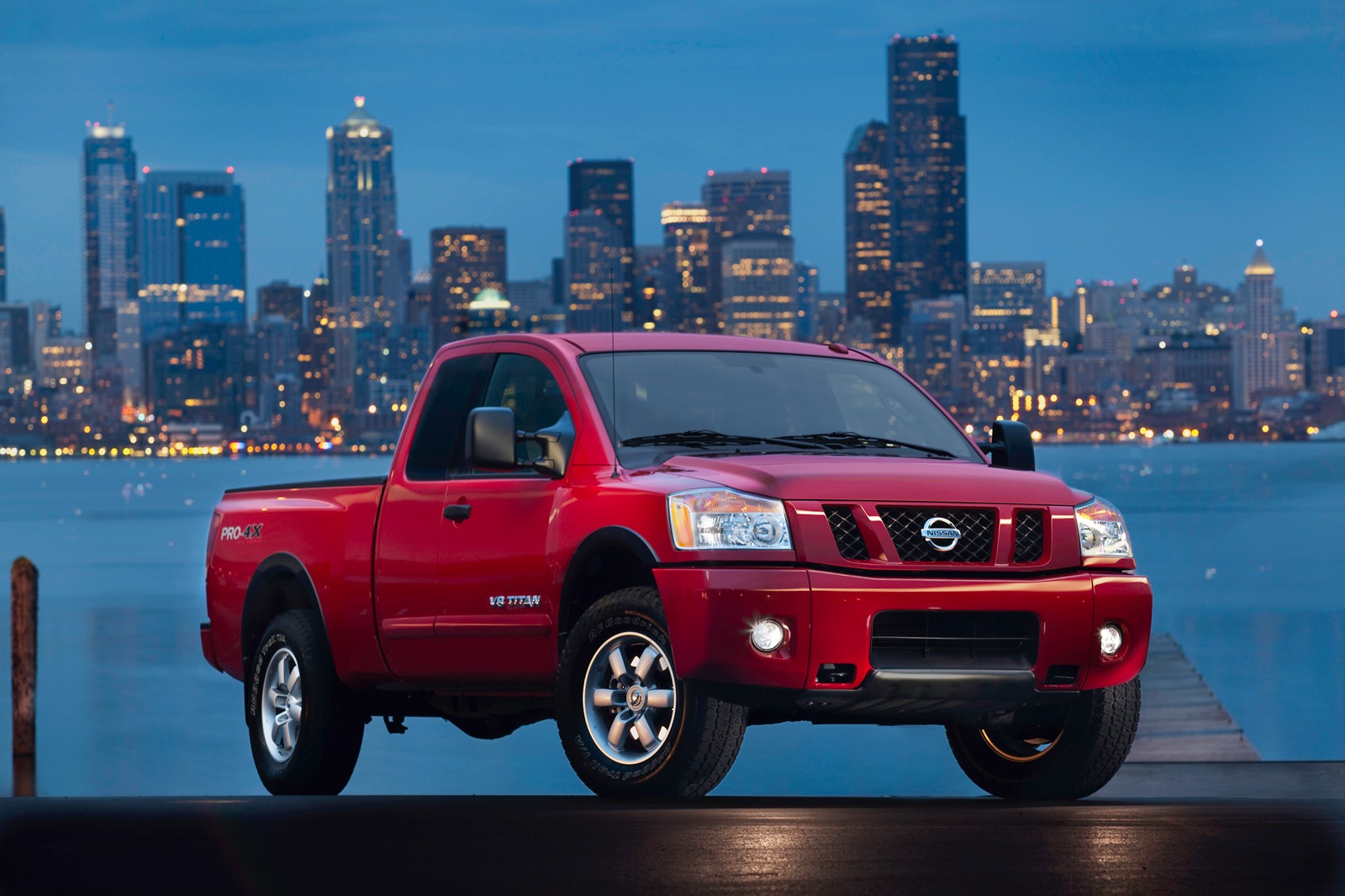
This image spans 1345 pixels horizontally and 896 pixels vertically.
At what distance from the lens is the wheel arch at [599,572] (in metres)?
7.97

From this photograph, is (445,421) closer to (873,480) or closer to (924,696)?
(873,480)

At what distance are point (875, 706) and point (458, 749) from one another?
26.0 meters

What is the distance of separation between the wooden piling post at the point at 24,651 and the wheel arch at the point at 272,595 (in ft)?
10.6

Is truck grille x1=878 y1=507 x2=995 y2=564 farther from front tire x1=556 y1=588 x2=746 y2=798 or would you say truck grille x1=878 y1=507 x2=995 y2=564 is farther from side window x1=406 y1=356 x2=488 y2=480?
side window x1=406 y1=356 x2=488 y2=480

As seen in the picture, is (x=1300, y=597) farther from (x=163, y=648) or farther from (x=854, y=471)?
(x=854, y=471)

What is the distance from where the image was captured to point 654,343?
30.3 feet

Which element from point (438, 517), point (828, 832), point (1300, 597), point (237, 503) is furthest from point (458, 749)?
point (1300, 597)

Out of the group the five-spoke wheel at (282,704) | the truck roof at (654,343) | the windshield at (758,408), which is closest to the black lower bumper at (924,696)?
the windshield at (758,408)

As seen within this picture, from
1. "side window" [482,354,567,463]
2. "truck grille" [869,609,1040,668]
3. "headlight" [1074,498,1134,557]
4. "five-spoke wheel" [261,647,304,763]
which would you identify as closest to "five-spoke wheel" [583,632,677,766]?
"truck grille" [869,609,1040,668]

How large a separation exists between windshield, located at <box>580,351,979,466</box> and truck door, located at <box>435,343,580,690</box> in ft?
0.99

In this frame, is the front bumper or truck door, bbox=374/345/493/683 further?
truck door, bbox=374/345/493/683

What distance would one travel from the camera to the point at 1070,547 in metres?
8.05

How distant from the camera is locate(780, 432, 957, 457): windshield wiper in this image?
28.9 ft

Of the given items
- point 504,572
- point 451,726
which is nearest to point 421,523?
point 504,572
